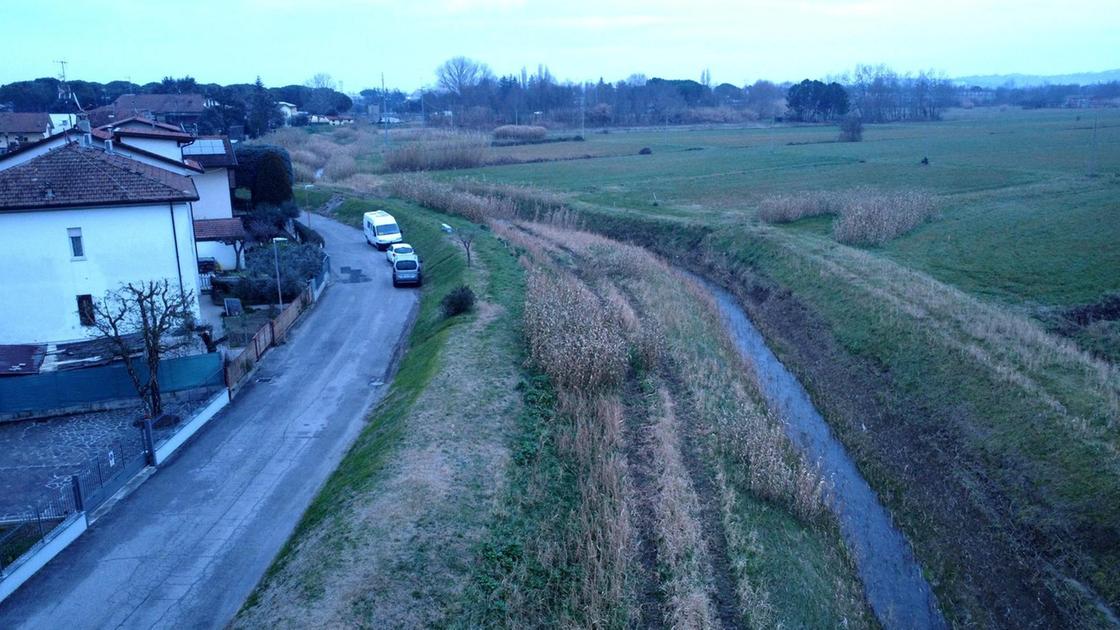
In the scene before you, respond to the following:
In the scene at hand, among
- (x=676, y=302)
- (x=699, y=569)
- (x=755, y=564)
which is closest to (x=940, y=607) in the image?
(x=755, y=564)

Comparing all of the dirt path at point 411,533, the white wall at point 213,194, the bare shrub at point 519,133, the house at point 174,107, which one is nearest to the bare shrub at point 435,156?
the house at point 174,107

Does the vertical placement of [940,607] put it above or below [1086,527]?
below

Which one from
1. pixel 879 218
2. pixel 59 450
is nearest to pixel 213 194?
pixel 59 450

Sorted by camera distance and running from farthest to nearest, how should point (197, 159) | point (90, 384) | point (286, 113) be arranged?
point (286, 113) < point (197, 159) < point (90, 384)

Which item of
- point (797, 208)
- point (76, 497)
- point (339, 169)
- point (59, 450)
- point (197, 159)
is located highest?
point (197, 159)

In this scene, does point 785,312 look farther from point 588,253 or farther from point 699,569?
point 699,569

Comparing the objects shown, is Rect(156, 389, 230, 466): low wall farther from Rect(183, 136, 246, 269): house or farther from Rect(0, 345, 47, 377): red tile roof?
Rect(183, 136, 246, 269): house

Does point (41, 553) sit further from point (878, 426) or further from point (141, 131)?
point (141, 131)
